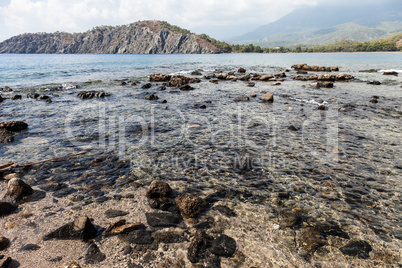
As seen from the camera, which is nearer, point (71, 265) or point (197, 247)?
point (71, 265)

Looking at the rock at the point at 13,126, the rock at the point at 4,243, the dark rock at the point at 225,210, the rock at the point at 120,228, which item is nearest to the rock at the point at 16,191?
the rock at the point at 4,243

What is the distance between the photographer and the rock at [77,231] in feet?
15.7

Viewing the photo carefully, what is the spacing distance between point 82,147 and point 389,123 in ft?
58.0

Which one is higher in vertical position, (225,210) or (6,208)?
(6,208)

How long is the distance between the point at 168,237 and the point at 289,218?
3.10 m

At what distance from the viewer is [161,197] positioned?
247 inches

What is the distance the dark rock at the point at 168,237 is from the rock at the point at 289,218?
253cm

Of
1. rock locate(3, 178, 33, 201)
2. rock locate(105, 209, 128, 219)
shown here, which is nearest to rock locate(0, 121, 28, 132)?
rock locate(3, 178, 33, 201)

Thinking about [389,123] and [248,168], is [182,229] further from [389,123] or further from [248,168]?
[389,123]

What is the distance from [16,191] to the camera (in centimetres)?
613

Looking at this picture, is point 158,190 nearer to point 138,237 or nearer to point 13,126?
point 138,237

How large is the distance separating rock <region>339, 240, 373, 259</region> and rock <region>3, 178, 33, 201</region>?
8448 millimetres

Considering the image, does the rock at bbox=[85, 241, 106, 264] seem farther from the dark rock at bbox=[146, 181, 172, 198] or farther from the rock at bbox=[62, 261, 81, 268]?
the dark rock at bbox=[146, 181, 172, 198]

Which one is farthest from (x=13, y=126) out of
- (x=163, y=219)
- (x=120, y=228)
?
(x=163, y=219)
